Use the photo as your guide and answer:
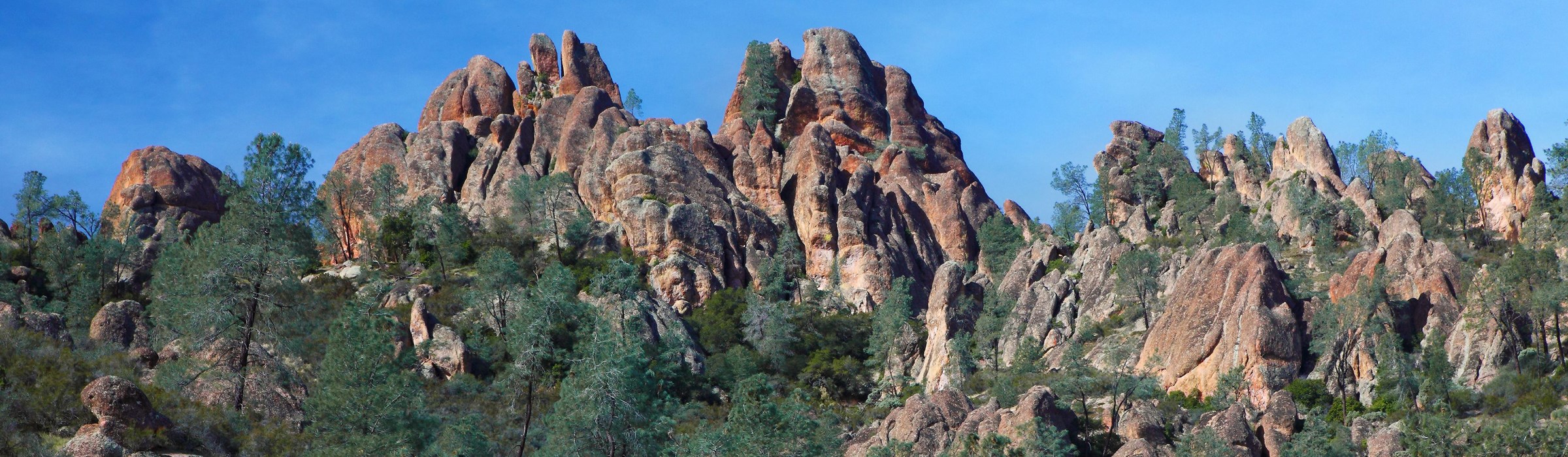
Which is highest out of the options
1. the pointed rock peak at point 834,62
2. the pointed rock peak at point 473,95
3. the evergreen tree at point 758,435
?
the pointed rock peak at point 834,62

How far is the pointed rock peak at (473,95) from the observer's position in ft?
402

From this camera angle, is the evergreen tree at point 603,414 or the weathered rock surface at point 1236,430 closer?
the evergreen tree at point 603,414

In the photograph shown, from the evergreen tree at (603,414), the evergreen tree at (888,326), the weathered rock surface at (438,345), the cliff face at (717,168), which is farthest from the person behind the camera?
the cliff face at (717,168)

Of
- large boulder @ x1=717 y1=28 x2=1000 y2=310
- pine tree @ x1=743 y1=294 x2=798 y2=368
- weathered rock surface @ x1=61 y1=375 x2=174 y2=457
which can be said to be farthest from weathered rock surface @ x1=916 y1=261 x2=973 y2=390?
weathered rock surface @ x1=61 y1=375 x2=174 y2=457

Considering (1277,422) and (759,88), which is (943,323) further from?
(759,88)

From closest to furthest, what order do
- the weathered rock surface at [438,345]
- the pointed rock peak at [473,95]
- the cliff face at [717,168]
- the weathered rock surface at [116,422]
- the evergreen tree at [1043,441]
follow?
1. the weathered rock surface at [116,422]
2. the evergreen tree at [1043,441]
3. the weathered rock surface at [438,345]
4. the cliff face at [717,168]
5. the pointed rock peak at [473,95]

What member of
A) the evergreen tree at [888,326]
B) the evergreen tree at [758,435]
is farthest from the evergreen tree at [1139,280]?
the evergreen tree at [758,435]

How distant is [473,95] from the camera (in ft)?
405

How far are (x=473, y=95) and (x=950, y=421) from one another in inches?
3011

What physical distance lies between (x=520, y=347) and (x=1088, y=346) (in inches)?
1359

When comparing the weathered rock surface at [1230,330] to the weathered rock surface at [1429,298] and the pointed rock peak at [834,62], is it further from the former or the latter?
the pointed rock peak at [834,62]

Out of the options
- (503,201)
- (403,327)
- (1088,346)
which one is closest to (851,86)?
(503,201)

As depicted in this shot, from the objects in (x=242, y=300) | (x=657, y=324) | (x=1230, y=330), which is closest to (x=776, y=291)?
(x=657, y=324)

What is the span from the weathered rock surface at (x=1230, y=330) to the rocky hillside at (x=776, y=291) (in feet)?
0.72
